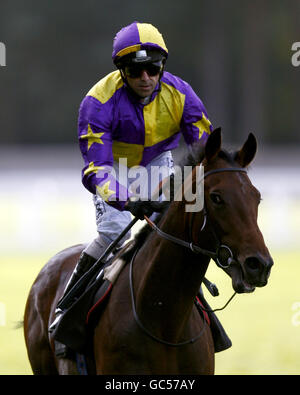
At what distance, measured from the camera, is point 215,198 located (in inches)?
143

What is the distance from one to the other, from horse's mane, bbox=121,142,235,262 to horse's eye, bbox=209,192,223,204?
218mm

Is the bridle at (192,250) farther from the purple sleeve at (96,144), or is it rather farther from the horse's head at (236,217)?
the purple sleeve at (96,144)

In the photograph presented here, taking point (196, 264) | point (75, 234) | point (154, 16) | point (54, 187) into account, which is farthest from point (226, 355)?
point (154, 16)

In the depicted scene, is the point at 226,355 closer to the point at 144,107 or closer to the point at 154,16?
the point at 144,107

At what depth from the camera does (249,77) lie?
28.0m

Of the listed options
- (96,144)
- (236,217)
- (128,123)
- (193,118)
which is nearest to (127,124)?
(128,123)

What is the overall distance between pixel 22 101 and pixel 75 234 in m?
13.5

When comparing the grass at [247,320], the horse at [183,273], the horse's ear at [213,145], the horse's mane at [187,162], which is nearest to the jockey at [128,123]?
the horse's mane at [187,162]

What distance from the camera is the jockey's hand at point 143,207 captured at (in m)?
4.01

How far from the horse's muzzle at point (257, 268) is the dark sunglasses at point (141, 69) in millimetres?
1337

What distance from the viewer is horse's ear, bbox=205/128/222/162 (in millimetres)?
3713

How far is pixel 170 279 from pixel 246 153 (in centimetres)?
69

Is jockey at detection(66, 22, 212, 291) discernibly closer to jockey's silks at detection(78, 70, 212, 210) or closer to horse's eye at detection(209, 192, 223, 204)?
jockey's silks at detection(78, 70, 212, 210)

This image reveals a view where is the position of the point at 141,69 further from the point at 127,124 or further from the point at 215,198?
the point at 215,198
